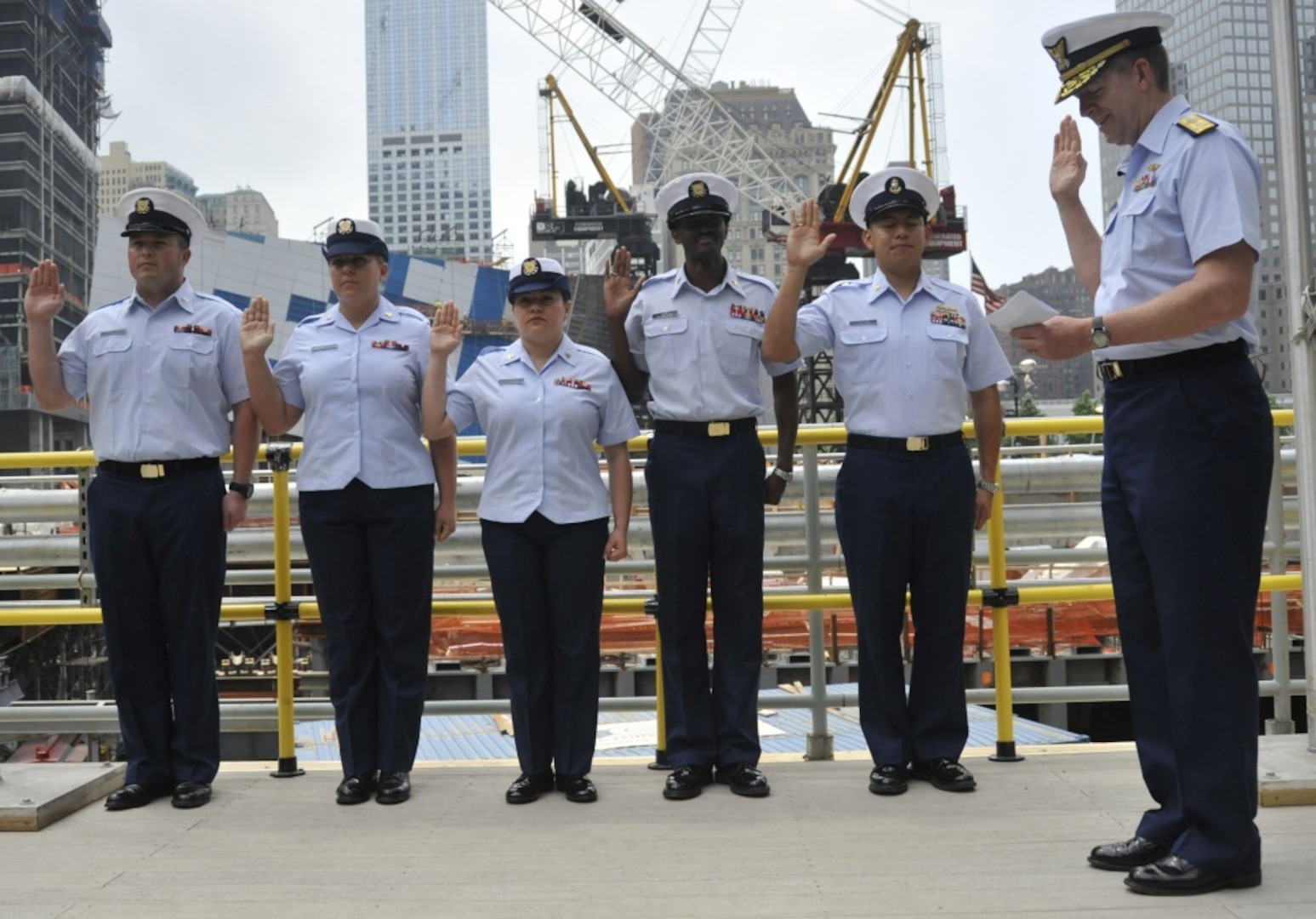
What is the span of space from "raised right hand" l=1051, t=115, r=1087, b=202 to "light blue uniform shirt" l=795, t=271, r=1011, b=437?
603 mm

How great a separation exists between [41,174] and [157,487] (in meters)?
64.1

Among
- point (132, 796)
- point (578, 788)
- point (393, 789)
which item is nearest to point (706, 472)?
point (578, 788)

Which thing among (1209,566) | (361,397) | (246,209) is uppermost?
(246,209)

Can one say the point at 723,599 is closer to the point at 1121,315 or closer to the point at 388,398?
the point at 388,398

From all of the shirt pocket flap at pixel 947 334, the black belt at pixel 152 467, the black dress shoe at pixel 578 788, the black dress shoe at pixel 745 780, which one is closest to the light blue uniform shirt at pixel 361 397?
the black belt at pixel 152 467

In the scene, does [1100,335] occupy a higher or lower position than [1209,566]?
higher

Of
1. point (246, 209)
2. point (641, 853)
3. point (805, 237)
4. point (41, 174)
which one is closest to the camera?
point (641, 853)

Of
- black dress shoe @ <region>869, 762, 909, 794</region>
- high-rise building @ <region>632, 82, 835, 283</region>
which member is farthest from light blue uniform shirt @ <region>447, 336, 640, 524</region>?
high-rise building @ <region>632, 82, 835, 283</region>

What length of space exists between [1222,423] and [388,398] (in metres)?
2.22

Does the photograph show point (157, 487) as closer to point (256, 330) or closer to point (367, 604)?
point (256, 330)

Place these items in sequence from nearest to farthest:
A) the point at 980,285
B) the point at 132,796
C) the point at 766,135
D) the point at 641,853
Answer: the point at 641,853
the point at 132,796
the point at 980,285
the point at 766,135

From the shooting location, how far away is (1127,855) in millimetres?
2781

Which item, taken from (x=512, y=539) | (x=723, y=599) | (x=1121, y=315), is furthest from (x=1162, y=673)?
(x=512, y=539)

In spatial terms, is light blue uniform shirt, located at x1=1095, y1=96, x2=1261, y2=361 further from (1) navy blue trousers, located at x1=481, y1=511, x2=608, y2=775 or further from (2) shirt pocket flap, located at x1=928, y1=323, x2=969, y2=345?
(1) navy blue trousers, located at x1=481, y1=511, x2=608, y2=775
